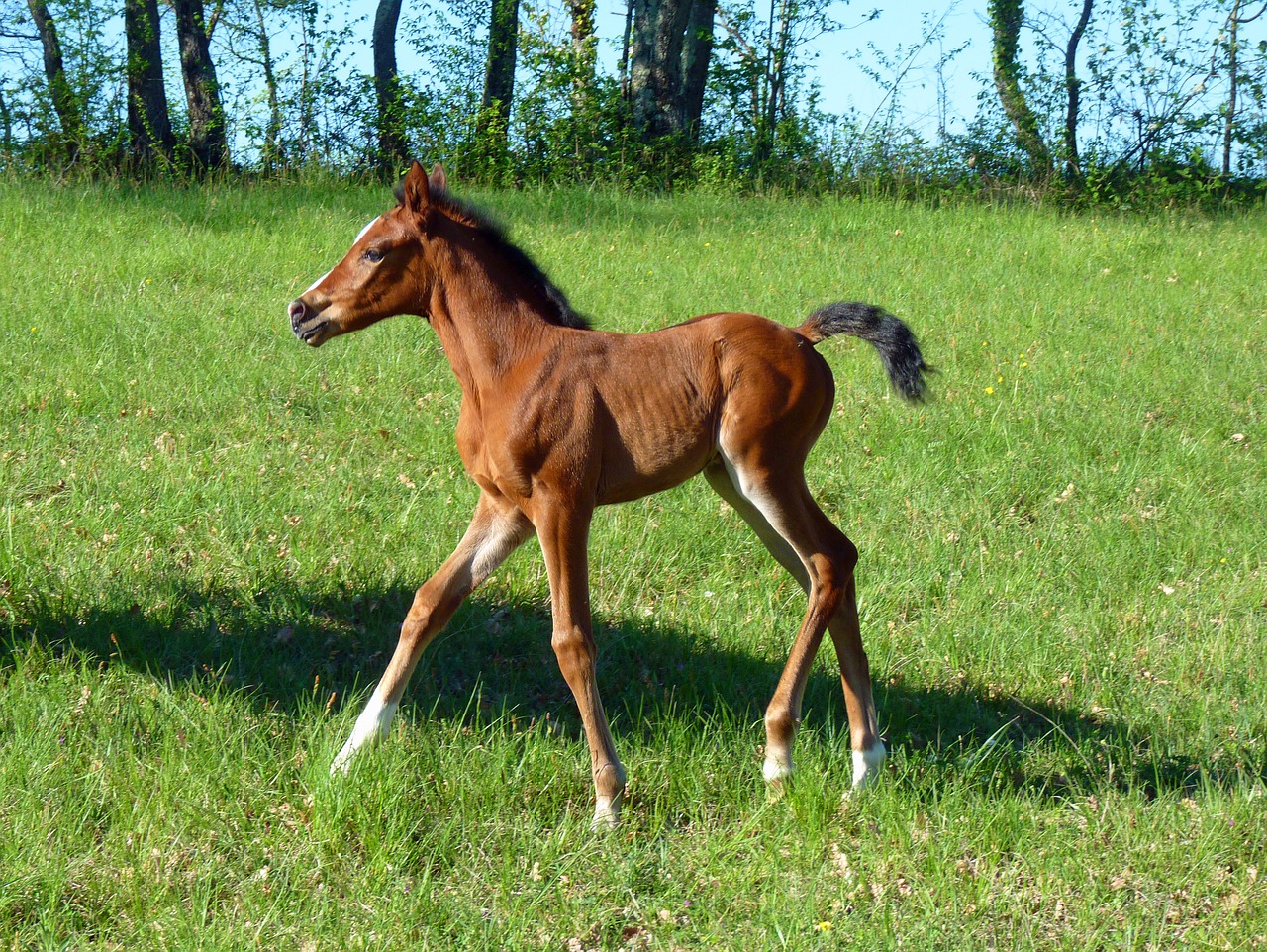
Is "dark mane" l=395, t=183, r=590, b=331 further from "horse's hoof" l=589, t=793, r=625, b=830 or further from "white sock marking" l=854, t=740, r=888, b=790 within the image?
"white sock marking" l=854, t=740, r=888, b=790

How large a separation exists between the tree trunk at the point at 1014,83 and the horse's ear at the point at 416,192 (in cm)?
1294

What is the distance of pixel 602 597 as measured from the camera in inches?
211

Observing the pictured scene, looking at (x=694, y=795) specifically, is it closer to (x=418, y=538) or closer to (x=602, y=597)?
(x=602, y=597)

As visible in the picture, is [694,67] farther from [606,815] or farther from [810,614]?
[606,815]

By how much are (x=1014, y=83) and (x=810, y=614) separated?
14817 millimetres

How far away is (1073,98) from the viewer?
632 inches

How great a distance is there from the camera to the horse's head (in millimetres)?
3904

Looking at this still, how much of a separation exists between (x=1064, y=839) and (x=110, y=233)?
30.7 feet

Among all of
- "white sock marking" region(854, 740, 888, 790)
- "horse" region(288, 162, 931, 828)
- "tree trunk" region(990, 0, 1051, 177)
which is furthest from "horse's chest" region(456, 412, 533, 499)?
"tree trunk" region(990, 0, 1051, 177)

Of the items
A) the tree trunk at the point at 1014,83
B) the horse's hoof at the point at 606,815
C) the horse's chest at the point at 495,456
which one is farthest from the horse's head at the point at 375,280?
the tree trunk at the point at 1014,83

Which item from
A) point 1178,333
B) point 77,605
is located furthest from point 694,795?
point 1178,333

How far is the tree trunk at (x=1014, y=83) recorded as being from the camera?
50.1 feet

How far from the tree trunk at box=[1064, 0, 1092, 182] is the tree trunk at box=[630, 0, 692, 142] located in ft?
16.8

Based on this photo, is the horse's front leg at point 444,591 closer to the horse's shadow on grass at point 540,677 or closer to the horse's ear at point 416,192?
the horse's shadow on grass at point 540,677
